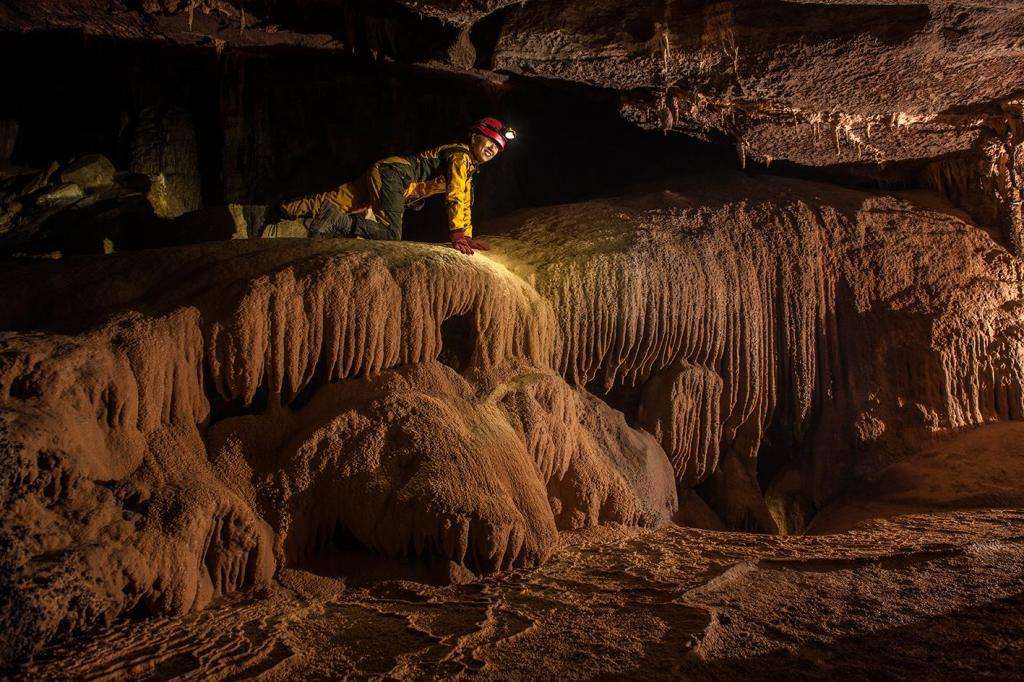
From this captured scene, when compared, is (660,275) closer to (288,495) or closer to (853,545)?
(853,545)

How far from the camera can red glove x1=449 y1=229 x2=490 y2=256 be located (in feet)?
18.5

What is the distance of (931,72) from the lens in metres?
5.95

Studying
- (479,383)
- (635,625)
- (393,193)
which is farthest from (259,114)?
(635,625)

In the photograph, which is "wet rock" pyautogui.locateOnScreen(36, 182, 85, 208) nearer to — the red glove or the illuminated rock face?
the red glove

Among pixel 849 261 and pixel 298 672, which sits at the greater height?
pixel 849 261

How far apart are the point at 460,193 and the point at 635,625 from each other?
428cm

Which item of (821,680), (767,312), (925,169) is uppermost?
(925,169)

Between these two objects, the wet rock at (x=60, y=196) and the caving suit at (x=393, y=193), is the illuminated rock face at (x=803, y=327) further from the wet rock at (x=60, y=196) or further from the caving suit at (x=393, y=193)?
the wet rock at (x=60, y=196)

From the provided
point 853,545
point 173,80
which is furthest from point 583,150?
point 853,545

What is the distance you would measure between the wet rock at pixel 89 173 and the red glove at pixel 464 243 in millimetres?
3756

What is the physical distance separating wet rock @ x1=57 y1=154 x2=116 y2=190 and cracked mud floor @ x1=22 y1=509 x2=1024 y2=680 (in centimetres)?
515

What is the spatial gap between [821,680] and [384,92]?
7695 millimetres

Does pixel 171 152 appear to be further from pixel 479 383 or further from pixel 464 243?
pixel 479 383

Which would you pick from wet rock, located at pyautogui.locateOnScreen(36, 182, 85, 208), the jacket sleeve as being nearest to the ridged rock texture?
the jacket sleeve
